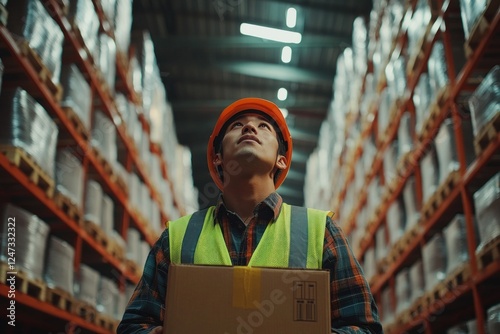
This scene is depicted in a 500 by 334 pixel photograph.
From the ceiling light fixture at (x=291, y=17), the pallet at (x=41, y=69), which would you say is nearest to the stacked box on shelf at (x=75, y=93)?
the pallet at (x=41, y=69)

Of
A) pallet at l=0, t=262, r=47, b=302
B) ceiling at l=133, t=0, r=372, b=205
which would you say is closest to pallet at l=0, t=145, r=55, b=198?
pallet at l=0, t=262, r=47, b=302

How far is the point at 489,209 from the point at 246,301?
323cm

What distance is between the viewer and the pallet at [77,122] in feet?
19.6

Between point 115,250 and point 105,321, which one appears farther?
point 115,250

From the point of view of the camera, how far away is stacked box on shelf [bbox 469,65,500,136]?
4369 millimetres

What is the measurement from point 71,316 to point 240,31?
336 inches

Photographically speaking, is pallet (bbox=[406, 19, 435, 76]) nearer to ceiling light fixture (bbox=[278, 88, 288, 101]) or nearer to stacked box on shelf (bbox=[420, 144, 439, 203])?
stacked box on shelf (bbox=[420, 144, 439, 203])

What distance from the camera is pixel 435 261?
586 centimetres

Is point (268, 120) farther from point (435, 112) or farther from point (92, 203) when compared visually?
point (92, 203)

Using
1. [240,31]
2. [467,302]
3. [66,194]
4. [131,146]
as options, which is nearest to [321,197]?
[240,31]

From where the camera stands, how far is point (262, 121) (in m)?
2.62

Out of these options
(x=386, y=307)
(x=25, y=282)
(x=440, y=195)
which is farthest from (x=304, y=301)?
(x=386, y=307)

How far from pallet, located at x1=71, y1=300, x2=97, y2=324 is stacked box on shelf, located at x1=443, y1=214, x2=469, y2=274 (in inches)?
148

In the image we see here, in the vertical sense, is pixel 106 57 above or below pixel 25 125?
above
